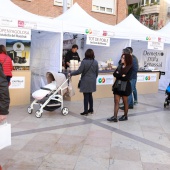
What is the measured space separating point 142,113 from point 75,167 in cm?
425

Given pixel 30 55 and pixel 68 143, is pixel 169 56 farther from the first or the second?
pixel 68 143

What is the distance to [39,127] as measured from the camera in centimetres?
580

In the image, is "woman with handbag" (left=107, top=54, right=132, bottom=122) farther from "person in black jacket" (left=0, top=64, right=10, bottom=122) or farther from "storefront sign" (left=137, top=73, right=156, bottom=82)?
"storefront sign" (left=137, top=73, right=156, bottom=82)

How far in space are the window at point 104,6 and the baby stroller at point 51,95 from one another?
37.2 ft

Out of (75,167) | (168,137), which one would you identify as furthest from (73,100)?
(75,167)

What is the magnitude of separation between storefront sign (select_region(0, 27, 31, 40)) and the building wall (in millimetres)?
6789

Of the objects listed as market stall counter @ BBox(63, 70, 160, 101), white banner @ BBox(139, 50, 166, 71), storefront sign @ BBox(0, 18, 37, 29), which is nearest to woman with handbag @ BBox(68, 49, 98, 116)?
storefront sign @ BBox(0, 18, 37, 29)

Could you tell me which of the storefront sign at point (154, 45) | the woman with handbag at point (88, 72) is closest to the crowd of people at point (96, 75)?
the woman with handbag at point (88, 72)

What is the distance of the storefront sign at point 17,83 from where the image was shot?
775 centimetres

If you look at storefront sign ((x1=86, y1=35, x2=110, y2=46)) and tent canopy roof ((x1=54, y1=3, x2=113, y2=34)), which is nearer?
tent canopy roof ((x1=54, y1=3, x2=113, y2=34))

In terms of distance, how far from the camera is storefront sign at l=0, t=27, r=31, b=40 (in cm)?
707

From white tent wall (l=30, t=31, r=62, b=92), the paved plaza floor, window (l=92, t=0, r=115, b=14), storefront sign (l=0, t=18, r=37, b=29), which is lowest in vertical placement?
the paved plaza floor

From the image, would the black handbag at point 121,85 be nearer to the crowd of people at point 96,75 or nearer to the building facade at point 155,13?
the crowd of people at point 96,75

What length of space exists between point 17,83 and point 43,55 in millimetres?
1769
